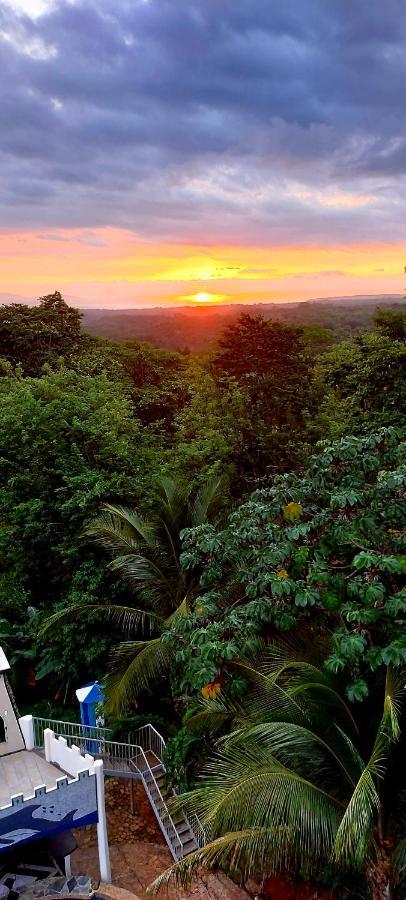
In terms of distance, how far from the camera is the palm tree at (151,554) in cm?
1234

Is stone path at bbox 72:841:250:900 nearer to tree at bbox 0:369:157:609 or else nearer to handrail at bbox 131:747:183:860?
handrail at bbox 131:747:183:860

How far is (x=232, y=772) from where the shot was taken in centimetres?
632

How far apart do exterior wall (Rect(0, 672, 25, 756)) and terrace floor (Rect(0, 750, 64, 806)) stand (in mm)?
119

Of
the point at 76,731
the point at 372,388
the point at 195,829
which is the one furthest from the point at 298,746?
the point at 372,388

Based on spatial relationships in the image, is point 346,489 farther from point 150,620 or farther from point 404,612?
point 150,620

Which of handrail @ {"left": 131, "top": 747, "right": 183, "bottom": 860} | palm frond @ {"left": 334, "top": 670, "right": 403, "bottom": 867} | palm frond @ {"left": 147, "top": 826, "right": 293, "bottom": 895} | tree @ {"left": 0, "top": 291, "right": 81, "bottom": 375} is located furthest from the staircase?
tree @ {"left": 0, "top": 291, "right": 81, "bottom": 375}

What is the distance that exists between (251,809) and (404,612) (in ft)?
8.50

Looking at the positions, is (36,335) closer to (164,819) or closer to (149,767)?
(149,767)

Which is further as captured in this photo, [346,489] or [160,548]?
[160,548]

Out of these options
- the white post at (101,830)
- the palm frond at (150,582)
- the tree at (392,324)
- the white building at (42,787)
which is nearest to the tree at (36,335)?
the tree at (392,324)

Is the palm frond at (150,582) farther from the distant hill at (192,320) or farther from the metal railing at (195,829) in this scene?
the distant hill at (192,320)

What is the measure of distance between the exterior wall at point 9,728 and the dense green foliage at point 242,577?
1.80m

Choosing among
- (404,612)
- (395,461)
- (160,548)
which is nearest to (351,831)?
(404,612)

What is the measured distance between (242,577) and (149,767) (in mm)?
5080
